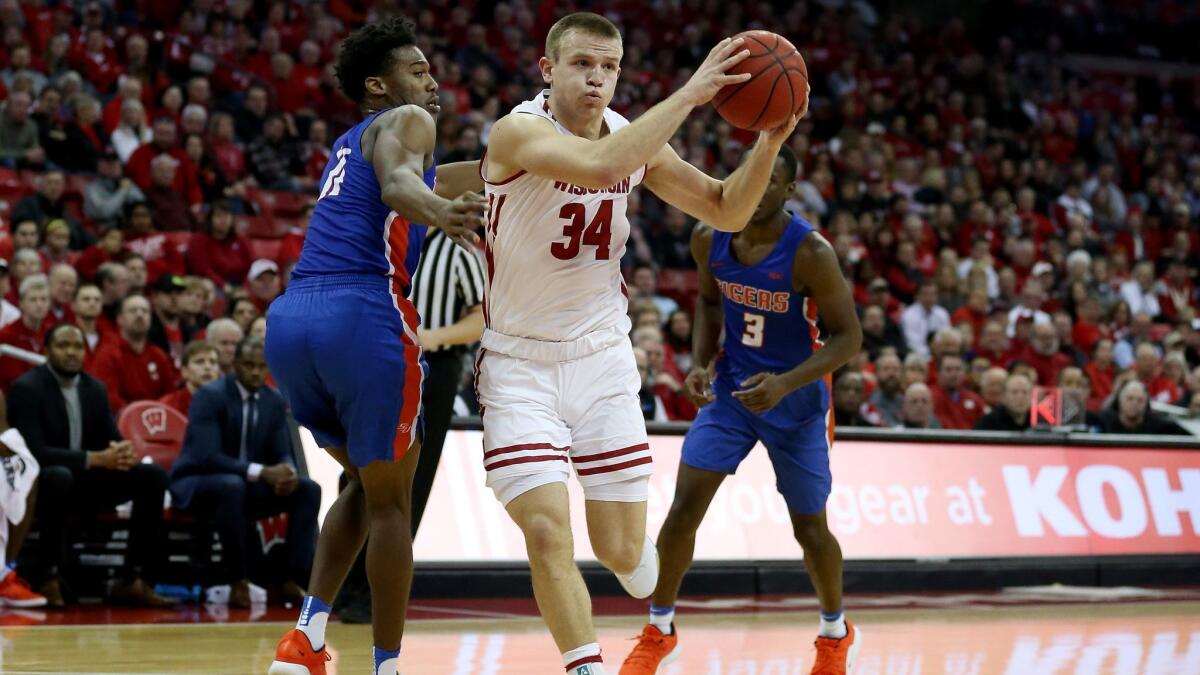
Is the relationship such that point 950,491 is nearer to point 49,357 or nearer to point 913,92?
point 49,357

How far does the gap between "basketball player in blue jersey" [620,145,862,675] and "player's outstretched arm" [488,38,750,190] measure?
1755 millimetres

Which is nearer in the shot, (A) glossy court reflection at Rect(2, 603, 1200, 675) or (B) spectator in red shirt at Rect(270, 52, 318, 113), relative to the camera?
(A) glossy court reflection at Rect(2, 603, 1200, 675)

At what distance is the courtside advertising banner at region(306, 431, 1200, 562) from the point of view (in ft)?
30.8

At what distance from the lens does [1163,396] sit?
604 inches

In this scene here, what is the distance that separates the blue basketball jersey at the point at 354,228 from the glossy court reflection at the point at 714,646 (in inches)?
73.3

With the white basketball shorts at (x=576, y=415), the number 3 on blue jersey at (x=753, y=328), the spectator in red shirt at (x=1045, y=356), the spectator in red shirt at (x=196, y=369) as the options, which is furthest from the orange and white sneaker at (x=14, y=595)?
the spectator in red shirt at (x=1045, y=356)

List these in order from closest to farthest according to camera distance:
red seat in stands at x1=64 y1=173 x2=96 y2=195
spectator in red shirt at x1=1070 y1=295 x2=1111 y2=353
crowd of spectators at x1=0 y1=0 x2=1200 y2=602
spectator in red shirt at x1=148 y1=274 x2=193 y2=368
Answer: spectator in red shirt at x1=148 y1=274 x2=193 y2=368 < crowd of spectators at x1=0 y1=0 x2=1200 y2=602 < red seat in stands at x1=64 y1=173 x2=96 y2=195 < spectator in red shirt at x1=1070 y1=295 x2=1111 y2=353

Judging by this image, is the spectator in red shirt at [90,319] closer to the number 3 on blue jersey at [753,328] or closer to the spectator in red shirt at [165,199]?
the spectator in red shirt at [165,199]

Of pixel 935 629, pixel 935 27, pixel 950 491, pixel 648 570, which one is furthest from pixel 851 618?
pixel 935 27

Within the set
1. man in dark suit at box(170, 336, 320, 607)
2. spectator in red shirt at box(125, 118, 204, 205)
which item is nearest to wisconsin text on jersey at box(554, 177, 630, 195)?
man in dark suit at box(170, 336, 320, 607)

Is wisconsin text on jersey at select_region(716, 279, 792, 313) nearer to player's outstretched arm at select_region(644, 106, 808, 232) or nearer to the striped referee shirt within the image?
player's outstretched arm at select_region(644, 106, 808, 232)

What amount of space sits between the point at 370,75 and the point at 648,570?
186 cm

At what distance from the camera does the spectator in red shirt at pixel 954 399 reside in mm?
13250

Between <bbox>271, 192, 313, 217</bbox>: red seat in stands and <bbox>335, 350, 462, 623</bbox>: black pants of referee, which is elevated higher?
<bbox>271, 192, 313, 217</bbox>: red seat in stands
